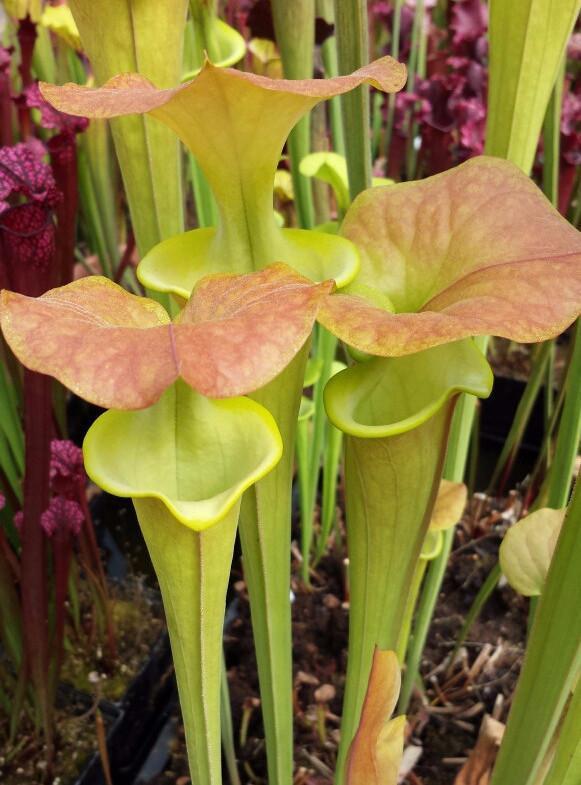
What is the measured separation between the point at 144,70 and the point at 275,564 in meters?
0.34

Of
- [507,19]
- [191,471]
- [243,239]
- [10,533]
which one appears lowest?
[10,533]

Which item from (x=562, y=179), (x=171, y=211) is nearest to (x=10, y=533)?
→ (x=171, y=211)

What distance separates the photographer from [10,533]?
93 centimetres

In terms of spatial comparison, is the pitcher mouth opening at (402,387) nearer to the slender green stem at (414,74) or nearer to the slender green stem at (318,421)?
the slender green stem at (318,421)

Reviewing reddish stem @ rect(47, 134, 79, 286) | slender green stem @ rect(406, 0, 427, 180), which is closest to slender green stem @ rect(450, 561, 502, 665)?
reddish stem @ rect(47, 134, 79, 286)

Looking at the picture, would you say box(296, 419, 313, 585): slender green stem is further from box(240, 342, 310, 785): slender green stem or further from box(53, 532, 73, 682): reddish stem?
box(240, 342, 310, 785): slender green stem

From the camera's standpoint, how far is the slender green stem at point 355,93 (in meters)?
0.43

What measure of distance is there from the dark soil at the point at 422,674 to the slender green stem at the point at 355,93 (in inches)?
28.9

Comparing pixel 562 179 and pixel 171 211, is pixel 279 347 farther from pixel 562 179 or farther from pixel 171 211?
pixel 562 179

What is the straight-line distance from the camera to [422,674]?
1054 mm

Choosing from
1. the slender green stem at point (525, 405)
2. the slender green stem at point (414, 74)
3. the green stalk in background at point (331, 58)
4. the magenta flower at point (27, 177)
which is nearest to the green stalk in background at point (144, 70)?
the magenta flower at point (27, 177)

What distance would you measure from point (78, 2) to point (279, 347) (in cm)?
29

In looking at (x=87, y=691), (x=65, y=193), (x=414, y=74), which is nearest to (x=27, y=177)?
(x=65, y=193)

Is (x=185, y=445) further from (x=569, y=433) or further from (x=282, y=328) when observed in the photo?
(x=569, y=433)
